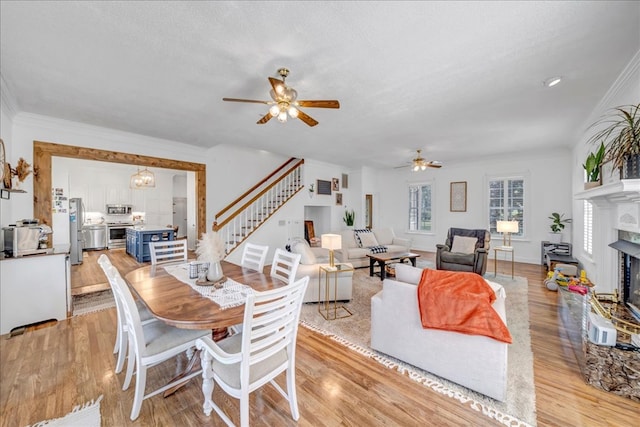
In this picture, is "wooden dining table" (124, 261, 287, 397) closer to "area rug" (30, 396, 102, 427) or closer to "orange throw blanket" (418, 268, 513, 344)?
"area rug" (30, 396, 102, 427)

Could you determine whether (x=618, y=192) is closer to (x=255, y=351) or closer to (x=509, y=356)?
(x=509, y=356)

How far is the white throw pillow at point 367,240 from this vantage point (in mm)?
6066

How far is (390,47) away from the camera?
220 centimetres

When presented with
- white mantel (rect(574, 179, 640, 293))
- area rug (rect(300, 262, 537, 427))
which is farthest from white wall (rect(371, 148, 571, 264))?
area rug (rect(300, 262, 537, 427))

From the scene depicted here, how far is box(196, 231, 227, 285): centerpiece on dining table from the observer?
2105mm

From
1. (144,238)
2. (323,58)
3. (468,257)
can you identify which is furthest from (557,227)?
(144,238)

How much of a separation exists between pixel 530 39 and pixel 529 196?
5.59m

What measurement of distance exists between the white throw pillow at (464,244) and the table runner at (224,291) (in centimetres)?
474

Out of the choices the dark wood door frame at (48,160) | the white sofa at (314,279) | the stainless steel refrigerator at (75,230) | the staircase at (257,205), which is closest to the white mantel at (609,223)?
the white sofa at (314,279)

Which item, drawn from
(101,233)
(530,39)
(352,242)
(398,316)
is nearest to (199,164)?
(352,242)

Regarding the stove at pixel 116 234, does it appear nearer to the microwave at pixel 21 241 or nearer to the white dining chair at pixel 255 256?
the microwave at pixel 21 241

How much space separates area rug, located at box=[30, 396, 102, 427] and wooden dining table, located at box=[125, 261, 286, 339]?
30.4 inches

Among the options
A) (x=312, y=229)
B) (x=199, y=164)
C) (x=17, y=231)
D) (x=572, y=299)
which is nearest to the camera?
(x=17, y=231)

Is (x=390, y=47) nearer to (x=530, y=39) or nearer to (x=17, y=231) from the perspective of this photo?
(x=530, y=39)
